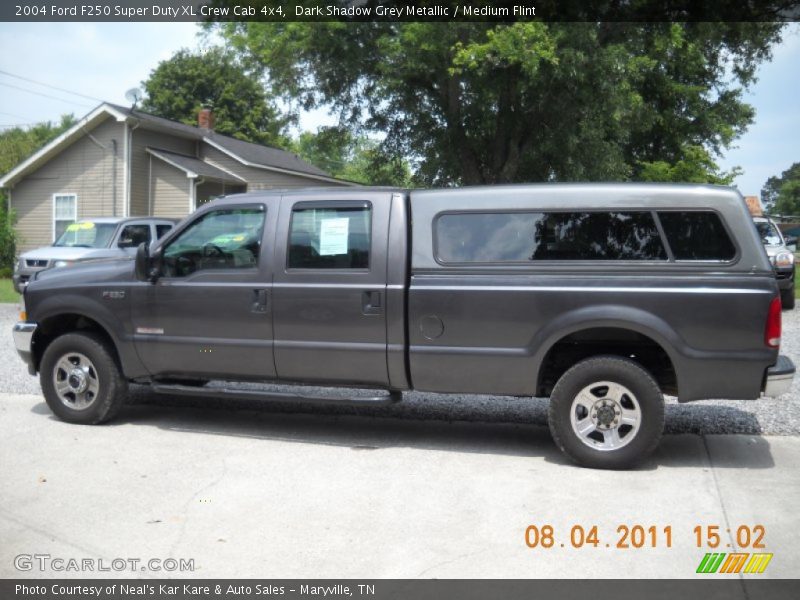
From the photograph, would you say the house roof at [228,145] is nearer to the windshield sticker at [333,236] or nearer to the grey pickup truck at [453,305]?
the grey pickup truck at [453,305]

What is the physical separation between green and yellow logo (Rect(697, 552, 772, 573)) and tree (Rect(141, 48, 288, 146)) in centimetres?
5120

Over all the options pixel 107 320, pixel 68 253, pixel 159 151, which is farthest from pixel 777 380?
pixel 159 151

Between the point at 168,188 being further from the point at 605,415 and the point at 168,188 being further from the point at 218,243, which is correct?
the point at 605,415

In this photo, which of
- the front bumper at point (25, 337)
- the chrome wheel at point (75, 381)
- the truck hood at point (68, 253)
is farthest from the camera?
the truck hood at point (68, 253)

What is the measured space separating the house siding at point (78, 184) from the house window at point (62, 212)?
0.15 m

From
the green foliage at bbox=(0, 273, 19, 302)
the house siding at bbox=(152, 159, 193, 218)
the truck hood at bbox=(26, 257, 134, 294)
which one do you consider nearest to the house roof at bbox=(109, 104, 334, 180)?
the house siding at bbox=(152, 159, 193, 218)

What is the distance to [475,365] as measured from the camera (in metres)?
5.95

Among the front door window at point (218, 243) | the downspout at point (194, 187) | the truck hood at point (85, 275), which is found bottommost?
the truck hood at point (85, 275)

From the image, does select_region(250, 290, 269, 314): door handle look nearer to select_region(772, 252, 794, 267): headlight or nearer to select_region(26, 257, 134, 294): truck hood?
select_region(26, 257, 134, 294): truck hood

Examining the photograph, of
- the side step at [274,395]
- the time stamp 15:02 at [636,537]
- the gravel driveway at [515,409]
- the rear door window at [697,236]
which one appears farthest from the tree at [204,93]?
the time stamp 15:02 at [636,537]

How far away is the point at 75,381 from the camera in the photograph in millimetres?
6926

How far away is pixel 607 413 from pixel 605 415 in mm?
20

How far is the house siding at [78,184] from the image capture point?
85.0 feet

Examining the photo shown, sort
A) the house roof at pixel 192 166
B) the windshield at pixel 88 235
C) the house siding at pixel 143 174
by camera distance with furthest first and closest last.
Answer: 1. the house roof at pixel 192 166
2. the house siding at pixel 143 174
3. the windshield at pixel 88 235
